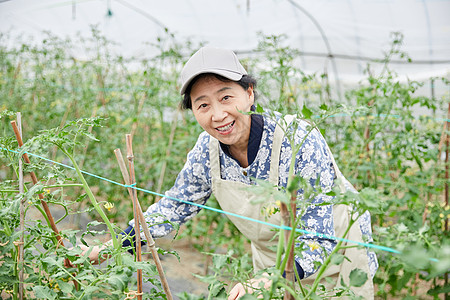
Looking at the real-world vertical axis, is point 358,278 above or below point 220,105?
below

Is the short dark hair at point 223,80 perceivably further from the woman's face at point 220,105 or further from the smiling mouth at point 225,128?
the smiling mouth at point 225,128

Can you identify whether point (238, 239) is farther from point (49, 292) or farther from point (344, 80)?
point (344, 80)

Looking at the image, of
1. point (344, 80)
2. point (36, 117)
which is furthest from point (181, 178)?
point (344, 80)

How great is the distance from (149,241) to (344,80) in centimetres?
556

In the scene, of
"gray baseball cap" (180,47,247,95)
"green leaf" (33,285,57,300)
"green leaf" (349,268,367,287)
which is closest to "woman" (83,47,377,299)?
"gray baseball cap" (180,47,247,95)

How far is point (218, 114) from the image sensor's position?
126 centimetres

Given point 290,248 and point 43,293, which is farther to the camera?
point 43,293

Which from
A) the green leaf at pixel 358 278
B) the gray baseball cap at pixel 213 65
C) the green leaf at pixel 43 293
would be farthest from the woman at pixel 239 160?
the green leaf at pixel 358 278

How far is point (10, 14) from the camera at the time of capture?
6.76 metres

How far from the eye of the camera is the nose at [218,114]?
1266 mm

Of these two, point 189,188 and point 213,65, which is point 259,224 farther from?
point 213,65

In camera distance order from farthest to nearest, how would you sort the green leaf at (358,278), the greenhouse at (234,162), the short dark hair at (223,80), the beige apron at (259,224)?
the beige apron at (259,224), the short dark hair at (223,80), the greenhouse at (234,162), the green leaf at (358,278)

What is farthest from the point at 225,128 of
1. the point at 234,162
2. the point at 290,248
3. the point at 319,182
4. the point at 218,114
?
the point at 290,248

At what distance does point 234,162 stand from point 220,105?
10.2 inches
